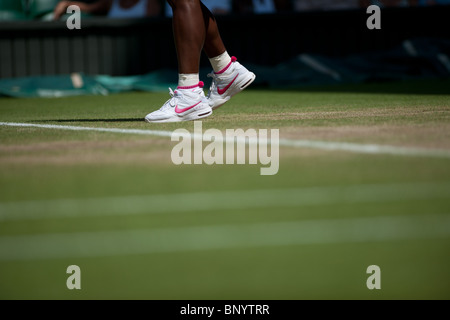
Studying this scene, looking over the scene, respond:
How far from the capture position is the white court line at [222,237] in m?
1.51

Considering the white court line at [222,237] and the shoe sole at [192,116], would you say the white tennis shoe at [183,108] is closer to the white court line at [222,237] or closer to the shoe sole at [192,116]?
the shoe sole at [192,116]

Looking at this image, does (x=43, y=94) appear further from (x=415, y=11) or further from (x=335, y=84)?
(x=415, y=11)

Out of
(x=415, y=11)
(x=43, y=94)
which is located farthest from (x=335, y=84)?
(x=43, y=94)

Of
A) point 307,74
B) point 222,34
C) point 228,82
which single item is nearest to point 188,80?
point 228,82

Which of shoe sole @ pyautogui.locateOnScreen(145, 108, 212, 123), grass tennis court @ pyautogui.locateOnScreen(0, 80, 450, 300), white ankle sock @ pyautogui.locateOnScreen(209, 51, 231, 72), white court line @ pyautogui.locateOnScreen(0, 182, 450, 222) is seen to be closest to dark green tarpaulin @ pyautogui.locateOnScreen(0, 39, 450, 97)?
white ankle sock @ pyautogui.locateOnScreen(209, 51, 231, 72)

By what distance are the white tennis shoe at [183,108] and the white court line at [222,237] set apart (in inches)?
77.8

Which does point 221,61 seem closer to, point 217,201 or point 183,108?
point 183,108

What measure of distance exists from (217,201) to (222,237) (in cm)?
29

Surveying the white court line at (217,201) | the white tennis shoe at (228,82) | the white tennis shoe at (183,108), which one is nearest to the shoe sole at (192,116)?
the white tennis shoe at (183,108)

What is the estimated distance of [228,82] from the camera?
3854mm

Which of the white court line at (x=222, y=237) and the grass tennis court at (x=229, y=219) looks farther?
the white court line at (x=222, y=237)

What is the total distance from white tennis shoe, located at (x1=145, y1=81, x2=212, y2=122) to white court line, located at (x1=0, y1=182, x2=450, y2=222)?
1663 mm

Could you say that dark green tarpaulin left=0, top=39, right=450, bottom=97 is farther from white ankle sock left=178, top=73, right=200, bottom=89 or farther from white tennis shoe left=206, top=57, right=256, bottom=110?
white ankle sock left=178, top=73, right=200, bottom=89

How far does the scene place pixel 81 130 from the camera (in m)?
3.32
